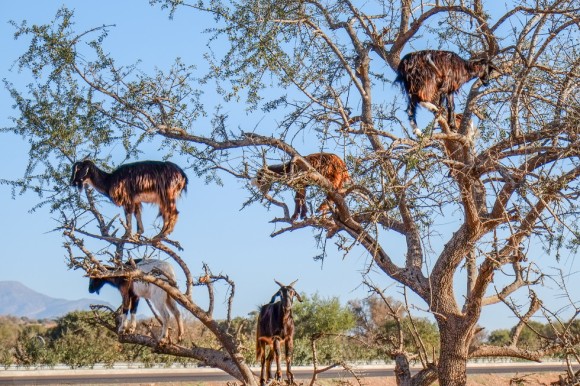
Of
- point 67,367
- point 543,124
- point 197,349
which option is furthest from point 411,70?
point 67,367

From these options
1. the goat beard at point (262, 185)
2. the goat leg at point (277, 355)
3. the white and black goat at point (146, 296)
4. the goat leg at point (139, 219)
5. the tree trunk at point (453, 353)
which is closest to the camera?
the goat beard at point (262, 185)

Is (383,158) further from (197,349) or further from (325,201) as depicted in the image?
(197,349)

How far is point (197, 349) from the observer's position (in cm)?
1092

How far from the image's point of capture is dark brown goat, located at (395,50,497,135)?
10375 millimetres

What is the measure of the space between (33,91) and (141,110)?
1.31 meters

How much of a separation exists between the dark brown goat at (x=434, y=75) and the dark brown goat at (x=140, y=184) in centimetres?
293

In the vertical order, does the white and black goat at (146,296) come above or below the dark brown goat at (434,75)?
below

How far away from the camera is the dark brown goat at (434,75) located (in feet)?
34.0

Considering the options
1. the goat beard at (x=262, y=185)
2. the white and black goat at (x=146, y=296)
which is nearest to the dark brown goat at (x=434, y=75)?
the goat beard at (x=262, y=185)

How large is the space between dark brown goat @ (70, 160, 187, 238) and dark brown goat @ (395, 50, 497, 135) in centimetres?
293

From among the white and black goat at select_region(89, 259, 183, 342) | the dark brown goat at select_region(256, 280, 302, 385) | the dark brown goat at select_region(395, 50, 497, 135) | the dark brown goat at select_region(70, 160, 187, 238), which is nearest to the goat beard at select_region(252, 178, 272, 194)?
the dark brown goat at select_region(256, 280, 302, 385)

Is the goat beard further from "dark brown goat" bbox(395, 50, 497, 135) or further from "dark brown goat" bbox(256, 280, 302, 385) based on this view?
"dark brown goat" bbox(395, 50, 497, 135)

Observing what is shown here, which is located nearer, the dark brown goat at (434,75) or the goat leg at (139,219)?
the dark brown goat at (434,75)

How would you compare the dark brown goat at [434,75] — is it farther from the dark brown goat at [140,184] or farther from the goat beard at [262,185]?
the dark brown goat at [140,184]
